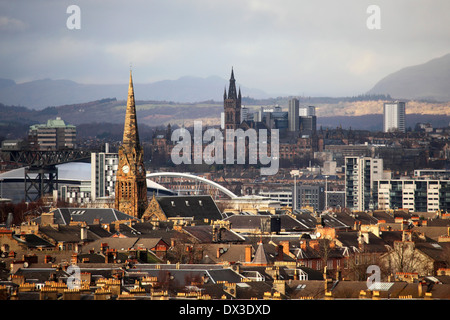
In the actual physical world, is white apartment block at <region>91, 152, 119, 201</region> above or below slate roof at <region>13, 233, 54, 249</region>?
below

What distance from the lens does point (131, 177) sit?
326 feet

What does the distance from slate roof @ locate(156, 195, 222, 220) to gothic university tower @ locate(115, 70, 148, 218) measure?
3.29 metres

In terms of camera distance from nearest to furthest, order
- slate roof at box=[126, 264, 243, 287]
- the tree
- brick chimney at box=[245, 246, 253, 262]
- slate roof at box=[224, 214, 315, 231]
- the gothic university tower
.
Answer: slate roof at box=[126, 264, 243, 287] < the tree < brick chimney at box=[245, 246, 253, 262] < slate roof at box=[224, 214, 315, 231] < the gothic university tower

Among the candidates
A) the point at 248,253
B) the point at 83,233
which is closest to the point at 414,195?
the point at 83,233

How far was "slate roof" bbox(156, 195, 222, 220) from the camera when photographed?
91.5m

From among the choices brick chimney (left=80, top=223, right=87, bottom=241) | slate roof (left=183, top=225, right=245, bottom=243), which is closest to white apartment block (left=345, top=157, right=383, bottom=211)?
slate roof (left=183, top=225, right=245, bottom=243)

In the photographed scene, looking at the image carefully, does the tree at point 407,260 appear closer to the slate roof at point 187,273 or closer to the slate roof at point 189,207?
the slate roof at point 187,273

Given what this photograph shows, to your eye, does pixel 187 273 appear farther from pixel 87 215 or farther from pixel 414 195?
pixel 414 195

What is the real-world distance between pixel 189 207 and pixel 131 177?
7.53 meters

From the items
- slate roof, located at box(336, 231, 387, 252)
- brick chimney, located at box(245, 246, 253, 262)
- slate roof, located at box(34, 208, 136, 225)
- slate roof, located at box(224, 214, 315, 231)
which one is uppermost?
brick chimney, located at box(245, 246, 253, 262)

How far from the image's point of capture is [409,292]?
32.5m

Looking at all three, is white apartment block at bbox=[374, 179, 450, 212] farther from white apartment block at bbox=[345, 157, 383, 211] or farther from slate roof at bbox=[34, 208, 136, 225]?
slate roof at bbox=[34, 208, 136, 225]

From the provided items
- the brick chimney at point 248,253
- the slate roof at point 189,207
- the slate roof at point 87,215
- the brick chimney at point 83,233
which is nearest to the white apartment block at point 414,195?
the slate roof at point 189,207

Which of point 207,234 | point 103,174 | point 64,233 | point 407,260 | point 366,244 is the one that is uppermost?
point 407,260
